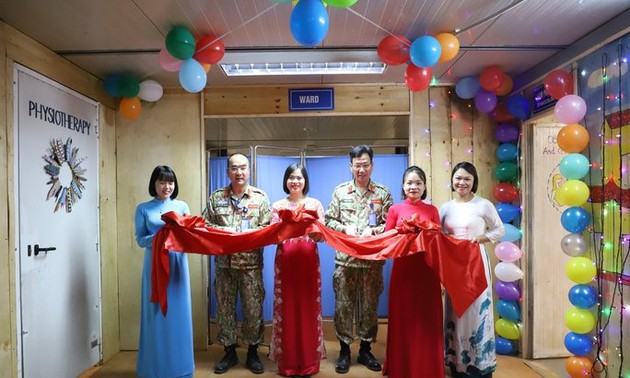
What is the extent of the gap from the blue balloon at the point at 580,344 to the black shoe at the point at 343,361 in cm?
154

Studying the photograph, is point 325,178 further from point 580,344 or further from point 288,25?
point 580,344

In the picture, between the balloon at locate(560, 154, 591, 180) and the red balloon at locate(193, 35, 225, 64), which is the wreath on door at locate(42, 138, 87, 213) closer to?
the red balloon at locate(193, 35, 225, 64)

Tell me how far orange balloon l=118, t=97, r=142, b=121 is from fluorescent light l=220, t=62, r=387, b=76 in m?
0.85

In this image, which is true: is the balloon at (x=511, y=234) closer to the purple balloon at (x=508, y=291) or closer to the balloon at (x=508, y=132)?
the purple balloon at (x=508, y=291)

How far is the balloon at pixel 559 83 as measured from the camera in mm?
2684

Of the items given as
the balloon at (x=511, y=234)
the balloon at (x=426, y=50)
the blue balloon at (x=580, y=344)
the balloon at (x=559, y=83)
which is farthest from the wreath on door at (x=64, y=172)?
the blue balloon at (x=580, y=344)

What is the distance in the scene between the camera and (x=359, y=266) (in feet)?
9.45

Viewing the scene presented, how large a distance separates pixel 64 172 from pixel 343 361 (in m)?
2.56

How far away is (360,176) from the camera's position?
9.60 ft

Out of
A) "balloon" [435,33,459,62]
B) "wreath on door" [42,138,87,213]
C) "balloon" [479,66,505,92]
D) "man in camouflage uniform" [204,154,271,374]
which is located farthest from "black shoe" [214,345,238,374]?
"balloon" [479,66,505,92]

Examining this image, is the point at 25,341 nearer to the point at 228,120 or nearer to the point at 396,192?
the point at 228,120

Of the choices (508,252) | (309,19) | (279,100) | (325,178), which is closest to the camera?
(309,19)

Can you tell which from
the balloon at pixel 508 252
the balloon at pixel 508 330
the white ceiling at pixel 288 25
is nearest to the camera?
the white ceiling at pixel 288 25

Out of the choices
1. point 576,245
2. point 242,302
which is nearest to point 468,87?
point 576,245
